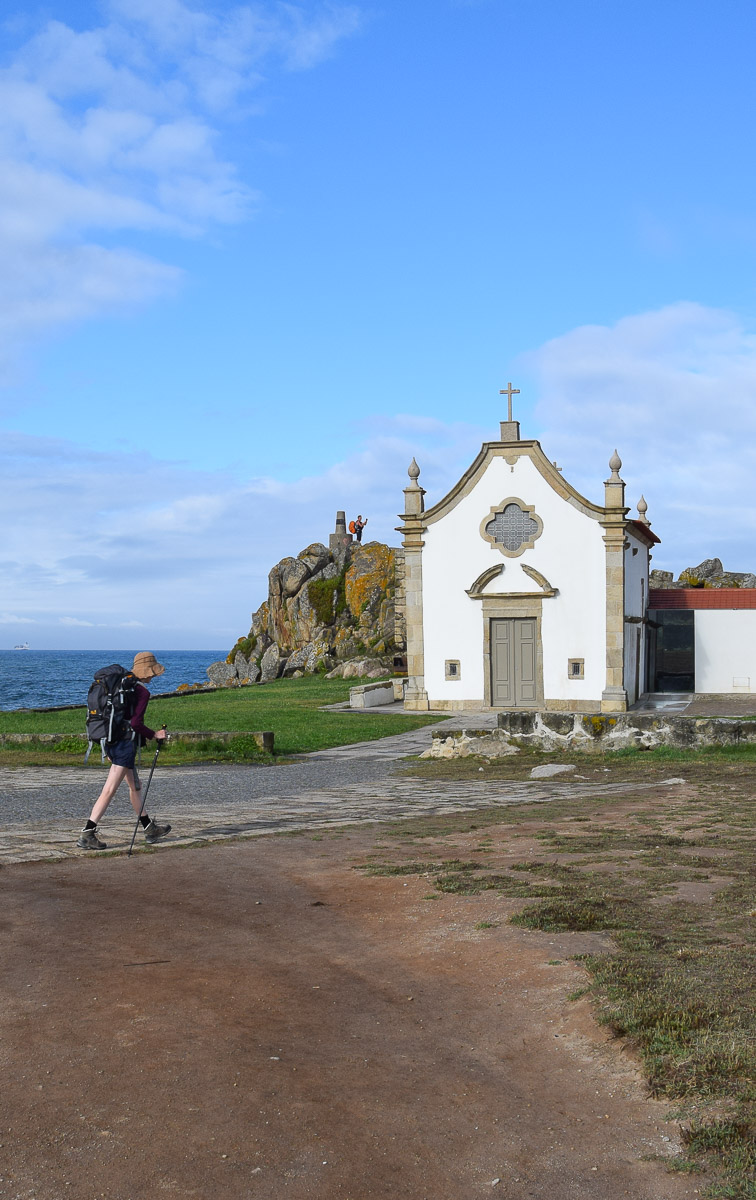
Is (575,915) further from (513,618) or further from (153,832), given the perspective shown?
(513,618)

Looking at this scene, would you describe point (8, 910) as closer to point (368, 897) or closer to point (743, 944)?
point (368, 897)

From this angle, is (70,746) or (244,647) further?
(244,647)

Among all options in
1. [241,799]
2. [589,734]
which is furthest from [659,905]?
[589,734]

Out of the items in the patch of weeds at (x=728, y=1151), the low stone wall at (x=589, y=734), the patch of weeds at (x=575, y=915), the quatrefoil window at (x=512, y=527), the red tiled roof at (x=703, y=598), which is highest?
the quatrefoil window at (x=512, y=527)

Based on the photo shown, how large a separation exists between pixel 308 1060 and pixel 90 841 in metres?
4.92

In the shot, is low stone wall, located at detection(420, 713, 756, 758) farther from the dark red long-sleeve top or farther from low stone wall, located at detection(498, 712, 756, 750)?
the dark red long-sleeve top

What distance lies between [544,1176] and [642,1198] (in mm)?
308

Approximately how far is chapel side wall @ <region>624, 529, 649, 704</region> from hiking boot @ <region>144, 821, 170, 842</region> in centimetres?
2030

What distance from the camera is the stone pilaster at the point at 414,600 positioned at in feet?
94.0

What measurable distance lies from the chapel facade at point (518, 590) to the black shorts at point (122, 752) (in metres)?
19.8

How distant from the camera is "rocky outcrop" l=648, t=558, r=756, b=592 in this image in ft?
134

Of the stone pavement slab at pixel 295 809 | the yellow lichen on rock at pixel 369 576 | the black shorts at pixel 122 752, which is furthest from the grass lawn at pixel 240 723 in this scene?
the yellow lichen on rock at pixel 369 576

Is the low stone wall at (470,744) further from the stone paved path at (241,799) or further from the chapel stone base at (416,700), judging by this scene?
the chapel stone base at (416,700)

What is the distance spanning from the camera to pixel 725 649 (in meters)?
31.7
